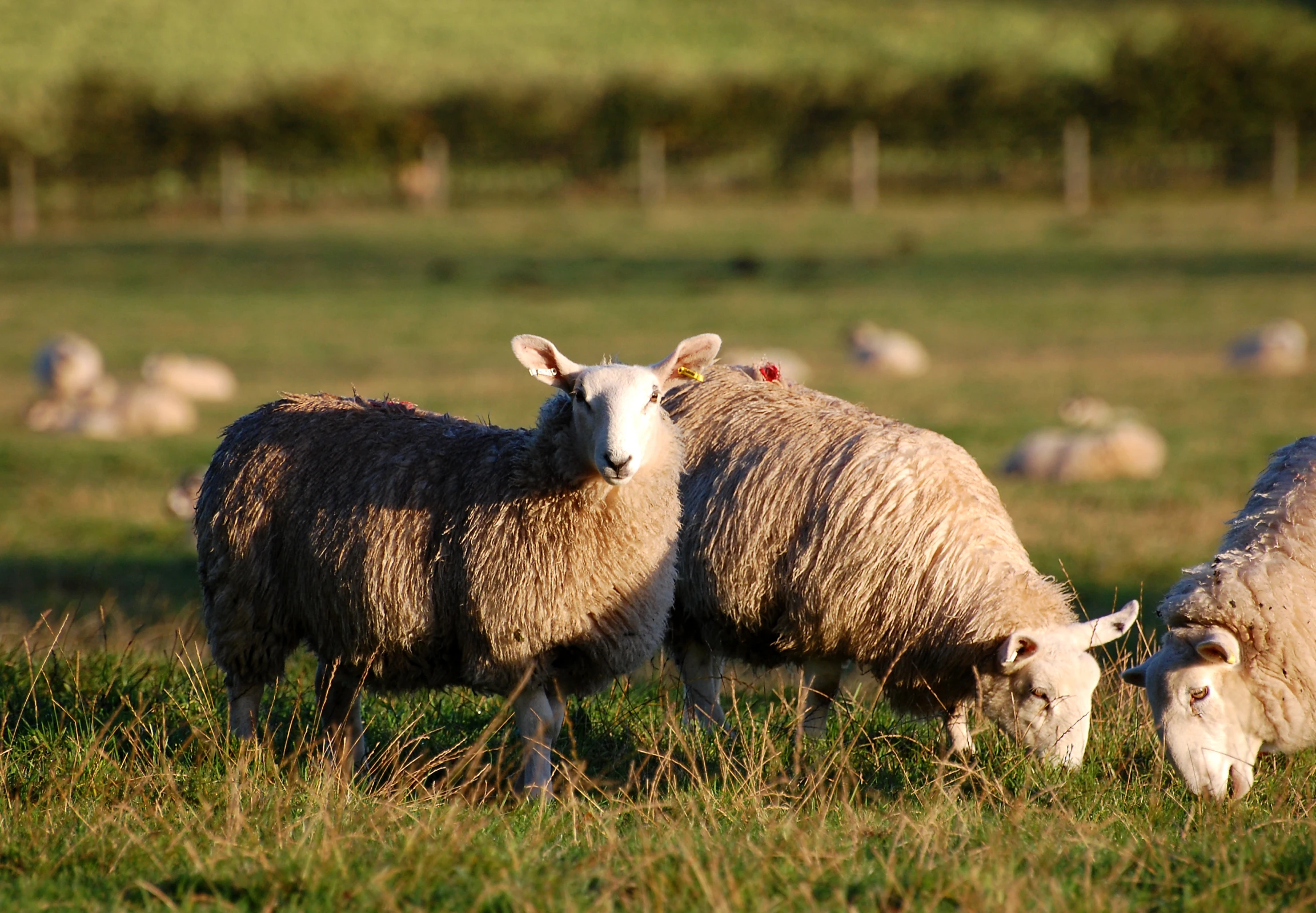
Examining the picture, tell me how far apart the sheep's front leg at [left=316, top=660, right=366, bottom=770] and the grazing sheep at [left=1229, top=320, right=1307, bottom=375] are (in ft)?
47.7

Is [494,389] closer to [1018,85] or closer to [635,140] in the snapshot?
[635,140]

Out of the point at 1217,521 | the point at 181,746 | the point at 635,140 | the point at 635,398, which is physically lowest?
the point at 1217,521

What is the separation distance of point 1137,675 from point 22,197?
3155cm

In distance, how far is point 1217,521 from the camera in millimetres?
Answer: 10070

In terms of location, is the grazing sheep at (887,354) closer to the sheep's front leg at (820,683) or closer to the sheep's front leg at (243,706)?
the sheep's front leg at (820,683)

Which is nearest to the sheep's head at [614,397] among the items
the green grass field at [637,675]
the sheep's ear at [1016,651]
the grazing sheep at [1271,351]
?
the green grass field at [637,675]

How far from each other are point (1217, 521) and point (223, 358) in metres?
13.5

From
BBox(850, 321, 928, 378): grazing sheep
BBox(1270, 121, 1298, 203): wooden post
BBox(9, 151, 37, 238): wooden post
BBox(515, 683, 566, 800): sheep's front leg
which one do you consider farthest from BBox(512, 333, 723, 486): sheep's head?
BBox(1270, 121, 1298, 203): wooden post

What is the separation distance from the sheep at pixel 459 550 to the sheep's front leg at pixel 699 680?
812 millimetres

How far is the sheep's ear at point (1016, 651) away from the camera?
4582 millimetres

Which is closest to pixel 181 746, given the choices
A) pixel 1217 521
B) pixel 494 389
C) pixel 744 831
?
pixel 744 831

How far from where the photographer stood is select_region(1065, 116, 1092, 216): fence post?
31548mm

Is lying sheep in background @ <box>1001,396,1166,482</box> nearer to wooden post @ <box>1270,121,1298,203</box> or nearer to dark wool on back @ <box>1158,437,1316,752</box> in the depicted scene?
dark wool on back @ <box>1158,437,1316,752</box>

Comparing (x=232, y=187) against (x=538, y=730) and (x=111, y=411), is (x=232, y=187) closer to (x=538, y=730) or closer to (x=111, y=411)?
(x=111, y=411)
